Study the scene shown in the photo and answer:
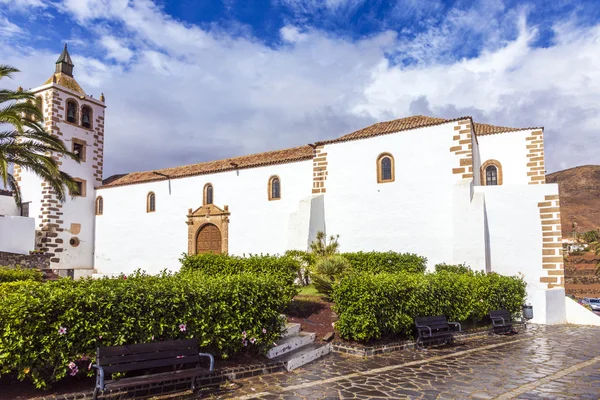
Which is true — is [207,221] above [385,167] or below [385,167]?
below

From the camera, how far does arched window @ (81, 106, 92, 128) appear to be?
24844 mm

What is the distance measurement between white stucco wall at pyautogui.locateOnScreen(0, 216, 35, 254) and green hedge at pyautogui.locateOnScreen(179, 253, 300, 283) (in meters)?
12.0

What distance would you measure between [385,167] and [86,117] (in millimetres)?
17755

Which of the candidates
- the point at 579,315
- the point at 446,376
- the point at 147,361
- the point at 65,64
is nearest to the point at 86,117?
the point at 65,64

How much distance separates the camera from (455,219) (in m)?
14.6

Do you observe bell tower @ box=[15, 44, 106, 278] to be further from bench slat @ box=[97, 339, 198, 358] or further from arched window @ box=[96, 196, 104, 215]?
bench slat @ box=[97, 339, 198, 358]

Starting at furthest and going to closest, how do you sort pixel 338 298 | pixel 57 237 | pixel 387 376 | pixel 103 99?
1. pixel 103 99
2. pixel 57 237
3. pixel 338 298
4. pixel 387 376

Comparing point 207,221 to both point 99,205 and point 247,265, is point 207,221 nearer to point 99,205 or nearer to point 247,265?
point 99,205

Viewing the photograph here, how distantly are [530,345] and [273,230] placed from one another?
36.1ft

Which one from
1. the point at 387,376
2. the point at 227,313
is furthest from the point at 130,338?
the point at 387,376

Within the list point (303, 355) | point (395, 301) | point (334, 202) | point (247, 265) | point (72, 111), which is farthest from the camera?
point (72, 111)

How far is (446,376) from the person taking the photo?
657cm

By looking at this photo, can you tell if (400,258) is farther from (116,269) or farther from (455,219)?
(116,269)

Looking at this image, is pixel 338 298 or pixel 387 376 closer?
pixel 387 376
